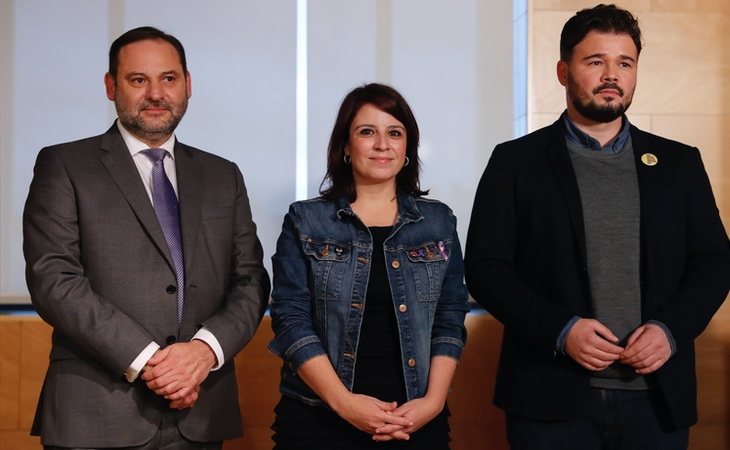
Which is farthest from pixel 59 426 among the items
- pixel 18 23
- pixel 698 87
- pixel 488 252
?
pixel 698 87

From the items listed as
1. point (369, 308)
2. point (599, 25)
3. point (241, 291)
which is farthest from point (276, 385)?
point (599, 25)

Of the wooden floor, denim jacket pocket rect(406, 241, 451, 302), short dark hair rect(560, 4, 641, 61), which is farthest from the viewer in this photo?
the wooden floor

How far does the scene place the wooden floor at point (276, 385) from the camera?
381cm

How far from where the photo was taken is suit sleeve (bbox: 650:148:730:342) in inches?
97.1

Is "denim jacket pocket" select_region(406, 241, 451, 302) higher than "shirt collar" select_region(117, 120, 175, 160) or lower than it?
lower

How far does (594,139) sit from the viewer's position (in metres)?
2.65

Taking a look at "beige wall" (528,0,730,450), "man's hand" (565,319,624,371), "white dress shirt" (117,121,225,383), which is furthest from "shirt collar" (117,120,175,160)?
"beige wall" (528,0,730,450)

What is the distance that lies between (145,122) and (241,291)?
1.71ft

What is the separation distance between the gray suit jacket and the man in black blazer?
714mm

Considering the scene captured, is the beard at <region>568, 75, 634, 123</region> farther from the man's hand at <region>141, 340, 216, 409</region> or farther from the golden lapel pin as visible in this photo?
the man's hand at <region>141, 340, 216, 409</region>

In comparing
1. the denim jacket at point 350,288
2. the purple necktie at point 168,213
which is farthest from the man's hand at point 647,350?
the purple necktie at point 168,213

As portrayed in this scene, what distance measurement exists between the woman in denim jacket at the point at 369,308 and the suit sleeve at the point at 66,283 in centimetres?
42

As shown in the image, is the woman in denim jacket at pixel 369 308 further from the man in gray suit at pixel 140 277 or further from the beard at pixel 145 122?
the beard at pixel 145 122

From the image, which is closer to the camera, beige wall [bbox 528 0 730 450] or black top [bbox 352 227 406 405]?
black top [bbox 352 227 406 405]
